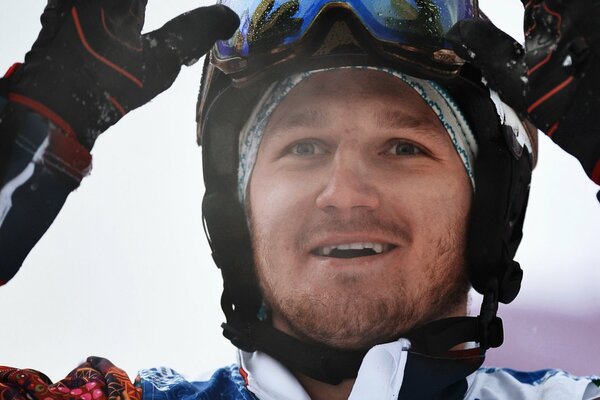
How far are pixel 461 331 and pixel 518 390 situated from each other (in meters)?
0.37

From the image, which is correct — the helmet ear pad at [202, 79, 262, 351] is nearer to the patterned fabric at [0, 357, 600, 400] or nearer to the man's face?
the man's face

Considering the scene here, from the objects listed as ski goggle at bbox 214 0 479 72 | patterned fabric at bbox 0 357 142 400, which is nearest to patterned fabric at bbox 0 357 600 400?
patterned fabric at bbox 0 357 142 400

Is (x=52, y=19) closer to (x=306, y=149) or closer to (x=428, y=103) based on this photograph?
(x=306, y=149)

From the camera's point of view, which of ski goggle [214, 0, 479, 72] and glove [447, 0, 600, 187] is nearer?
glove [447, 0, 600, 187]

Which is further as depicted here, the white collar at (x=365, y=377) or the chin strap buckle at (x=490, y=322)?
the chin strap buckle at (x=490, y=322)

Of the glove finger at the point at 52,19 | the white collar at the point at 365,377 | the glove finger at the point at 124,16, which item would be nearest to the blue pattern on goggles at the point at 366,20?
the glove finger at the point at 124,16

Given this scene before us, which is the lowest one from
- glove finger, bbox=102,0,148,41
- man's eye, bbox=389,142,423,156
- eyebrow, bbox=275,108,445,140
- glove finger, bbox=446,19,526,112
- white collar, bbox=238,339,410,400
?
white collar, bbox=238,339,410,400

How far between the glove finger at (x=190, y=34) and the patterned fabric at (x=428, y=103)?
508mm

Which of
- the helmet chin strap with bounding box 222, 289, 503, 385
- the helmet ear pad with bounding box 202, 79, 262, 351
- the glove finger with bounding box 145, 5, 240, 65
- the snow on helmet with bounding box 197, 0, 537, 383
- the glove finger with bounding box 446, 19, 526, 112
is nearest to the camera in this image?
the glove finger with bounding box 446, 19, 526, 112

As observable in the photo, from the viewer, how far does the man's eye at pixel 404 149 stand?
2793 mm

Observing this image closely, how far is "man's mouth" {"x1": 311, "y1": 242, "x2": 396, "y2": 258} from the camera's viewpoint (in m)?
2.66

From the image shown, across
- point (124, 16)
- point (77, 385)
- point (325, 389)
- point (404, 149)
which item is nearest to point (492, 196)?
point (404, 149)

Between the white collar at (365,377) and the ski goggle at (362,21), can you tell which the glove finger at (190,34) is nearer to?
the ski goggle at (362,21)

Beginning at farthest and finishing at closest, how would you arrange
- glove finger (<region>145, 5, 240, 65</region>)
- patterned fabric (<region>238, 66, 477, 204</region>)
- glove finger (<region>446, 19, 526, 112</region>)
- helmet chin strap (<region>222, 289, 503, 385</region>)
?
patterned fabric (<region>238, 66, 477, 204</region>)
helmet chin strap (<region>222, 289, 503, 385</region>)
glove finger (<region>145, 5, 240, 65</region>)
glove finger (<region>446, 19, 526, 112</region>)
